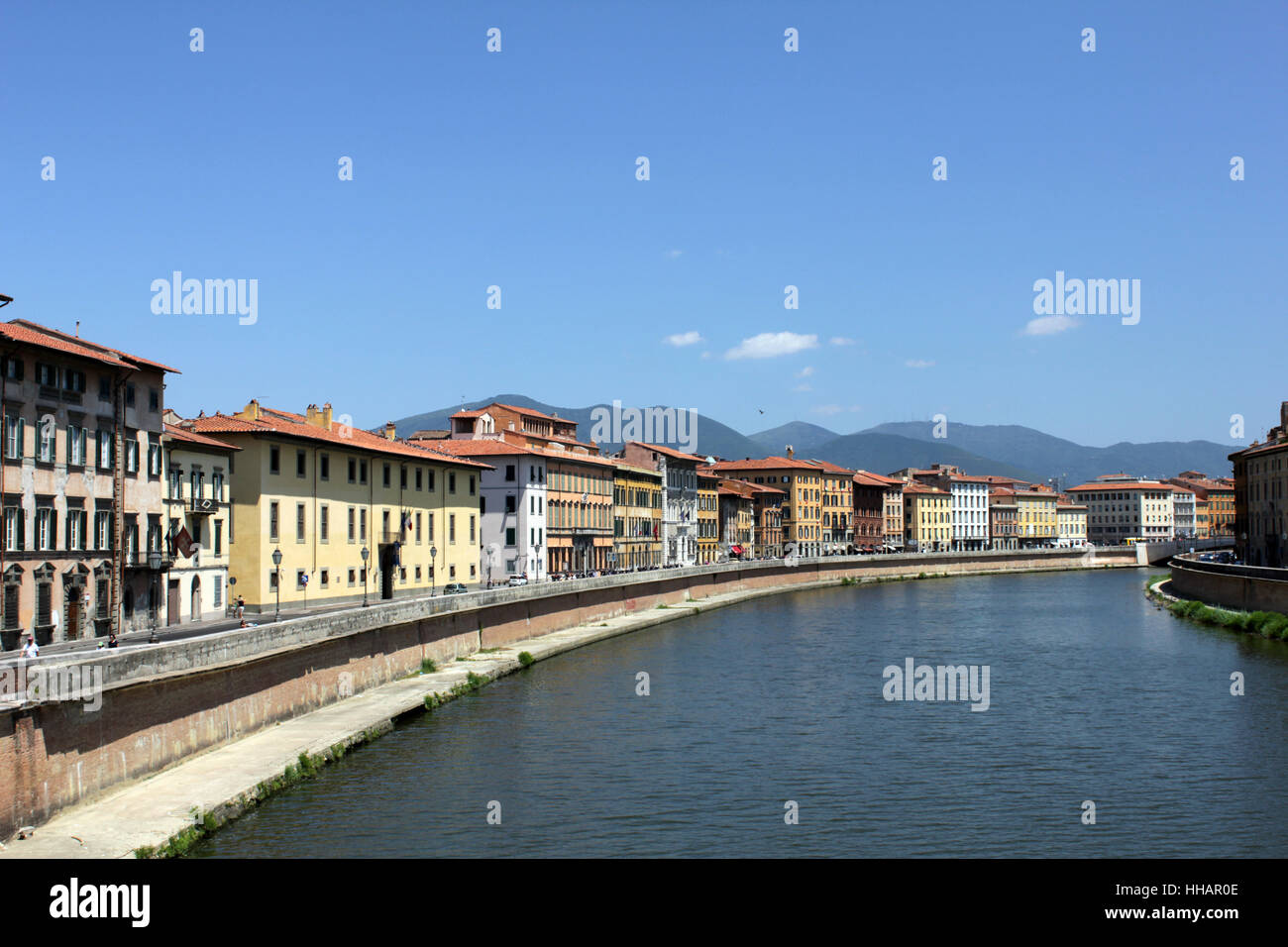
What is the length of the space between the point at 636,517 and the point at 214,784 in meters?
96.1

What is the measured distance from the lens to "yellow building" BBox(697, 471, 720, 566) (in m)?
149

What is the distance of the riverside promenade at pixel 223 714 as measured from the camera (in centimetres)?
2392

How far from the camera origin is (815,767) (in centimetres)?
3456

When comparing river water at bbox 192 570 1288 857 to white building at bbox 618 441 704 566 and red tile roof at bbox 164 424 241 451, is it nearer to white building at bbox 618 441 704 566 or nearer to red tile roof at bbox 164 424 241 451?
red tile roof at bbox 164 424 241 451

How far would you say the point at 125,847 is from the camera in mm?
23234

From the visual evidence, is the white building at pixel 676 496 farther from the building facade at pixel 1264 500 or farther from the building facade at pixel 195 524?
the building facade at pixel 195 524

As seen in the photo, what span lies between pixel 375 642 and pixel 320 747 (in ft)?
42.3

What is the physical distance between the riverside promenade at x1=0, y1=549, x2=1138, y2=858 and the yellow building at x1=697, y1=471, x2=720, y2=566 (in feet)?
271

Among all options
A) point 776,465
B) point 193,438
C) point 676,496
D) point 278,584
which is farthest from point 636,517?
point 193,438

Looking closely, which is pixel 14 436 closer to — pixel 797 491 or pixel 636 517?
pixel 636 517

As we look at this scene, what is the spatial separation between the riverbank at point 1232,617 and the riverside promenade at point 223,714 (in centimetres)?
3557

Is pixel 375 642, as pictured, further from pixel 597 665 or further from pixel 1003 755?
pixel 1003 755

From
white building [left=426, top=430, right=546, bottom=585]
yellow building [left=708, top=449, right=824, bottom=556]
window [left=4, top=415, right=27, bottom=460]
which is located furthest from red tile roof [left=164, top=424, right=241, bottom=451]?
yellow building [left=708, top=449, right=824, bottom=556]

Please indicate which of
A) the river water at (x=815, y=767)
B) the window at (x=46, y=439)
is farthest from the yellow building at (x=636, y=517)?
the window at (x=46, y=439)
